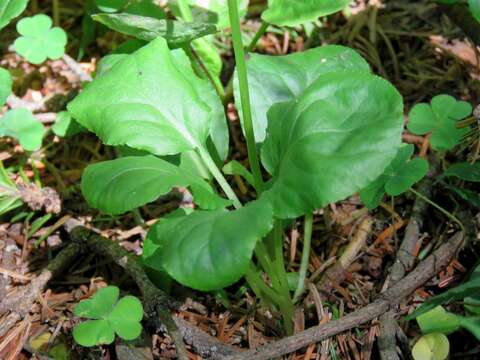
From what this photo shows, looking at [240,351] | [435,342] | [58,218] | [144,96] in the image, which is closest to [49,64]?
[58,218]

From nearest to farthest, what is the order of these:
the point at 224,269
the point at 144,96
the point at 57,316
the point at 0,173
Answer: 1. the point at 224,269
2. the point at 144,96
3. the point at 57,316
4. the point at 0,173

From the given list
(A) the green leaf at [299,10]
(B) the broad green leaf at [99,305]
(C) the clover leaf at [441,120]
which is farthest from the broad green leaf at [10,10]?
(C) the clover leaf at [441,120]

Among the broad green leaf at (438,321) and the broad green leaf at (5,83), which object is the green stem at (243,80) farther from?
the broad green leaf at (5,83)

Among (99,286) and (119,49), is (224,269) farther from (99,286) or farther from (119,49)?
(119,49)

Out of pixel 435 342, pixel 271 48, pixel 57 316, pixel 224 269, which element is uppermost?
pixel 224 269

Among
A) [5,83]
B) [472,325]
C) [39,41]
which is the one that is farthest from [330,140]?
[39,41]

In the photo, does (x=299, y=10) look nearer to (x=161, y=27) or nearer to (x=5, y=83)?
(x=161, y=27)
